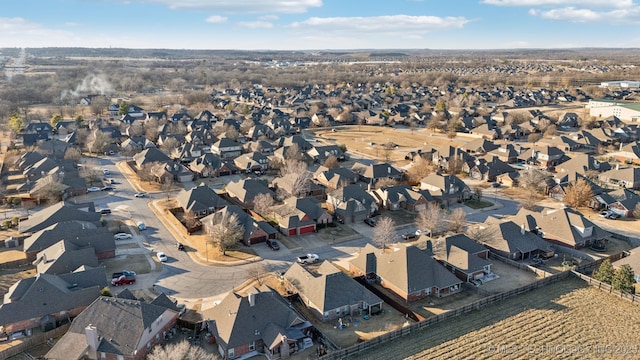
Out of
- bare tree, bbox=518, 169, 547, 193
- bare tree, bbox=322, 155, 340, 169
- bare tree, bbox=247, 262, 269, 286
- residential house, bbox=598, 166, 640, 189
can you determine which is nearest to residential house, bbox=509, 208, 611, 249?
A: bare tree, bbox=518, 169, 547, 193

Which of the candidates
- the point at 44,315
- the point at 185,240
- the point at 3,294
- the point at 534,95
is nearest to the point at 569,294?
the point at 185,240

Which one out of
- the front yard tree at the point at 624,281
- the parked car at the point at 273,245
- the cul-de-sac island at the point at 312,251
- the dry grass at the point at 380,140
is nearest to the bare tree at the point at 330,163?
the cul-de-sac island at the point at 312,251

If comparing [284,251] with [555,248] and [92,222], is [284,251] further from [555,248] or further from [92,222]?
[555,248]

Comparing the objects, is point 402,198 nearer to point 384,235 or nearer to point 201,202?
point 384,235

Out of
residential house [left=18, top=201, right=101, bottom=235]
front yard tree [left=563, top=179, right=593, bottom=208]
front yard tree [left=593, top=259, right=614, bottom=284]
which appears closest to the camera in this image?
front yard tree [left=593, top=259, right=614, bottom=284]

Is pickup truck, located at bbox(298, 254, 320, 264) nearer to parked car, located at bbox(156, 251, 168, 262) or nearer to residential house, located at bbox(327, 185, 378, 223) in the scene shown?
residential house, located at bbox(327, 185, 378, 223)

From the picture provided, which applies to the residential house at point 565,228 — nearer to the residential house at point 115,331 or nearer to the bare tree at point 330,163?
the bare tree at point 330,163
